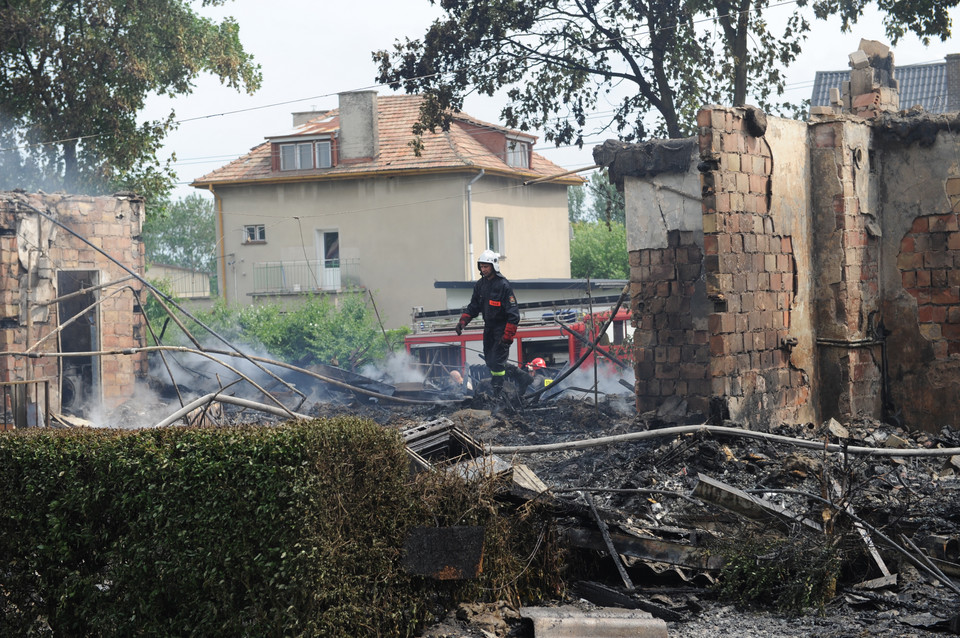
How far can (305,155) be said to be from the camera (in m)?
30.7

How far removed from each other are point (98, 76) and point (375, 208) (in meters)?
9.19

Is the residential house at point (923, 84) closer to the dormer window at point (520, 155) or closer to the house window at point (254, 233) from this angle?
the dormer window at point (520, 155)

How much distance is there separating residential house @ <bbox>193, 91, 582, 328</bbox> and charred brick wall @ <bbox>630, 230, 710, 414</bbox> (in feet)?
59.5

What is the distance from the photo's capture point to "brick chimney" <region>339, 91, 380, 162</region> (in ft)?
97.7

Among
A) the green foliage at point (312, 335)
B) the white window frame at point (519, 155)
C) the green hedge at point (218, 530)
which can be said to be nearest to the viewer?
the green hedge at point (218, 530)

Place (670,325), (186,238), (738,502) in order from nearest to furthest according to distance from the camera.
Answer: (738,502) < (670,325) < (186,238)

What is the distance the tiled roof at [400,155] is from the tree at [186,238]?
4577cm

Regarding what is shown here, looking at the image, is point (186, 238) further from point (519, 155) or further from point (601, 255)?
point (519, 155)

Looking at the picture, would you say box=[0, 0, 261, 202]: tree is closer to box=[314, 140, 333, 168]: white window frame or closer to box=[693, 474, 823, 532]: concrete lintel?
box=[314, 140, 333, 168]: white window frame

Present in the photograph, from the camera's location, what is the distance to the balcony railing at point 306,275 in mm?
30328

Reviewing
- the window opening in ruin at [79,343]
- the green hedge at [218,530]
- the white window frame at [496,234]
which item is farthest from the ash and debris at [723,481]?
the white window frame at [496,234]

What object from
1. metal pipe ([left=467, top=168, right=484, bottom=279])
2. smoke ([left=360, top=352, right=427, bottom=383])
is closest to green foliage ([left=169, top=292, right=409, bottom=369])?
smoke ([left=360, top=352, right=427, bottom=383])

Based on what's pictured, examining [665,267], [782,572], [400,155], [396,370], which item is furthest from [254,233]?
[782,572]

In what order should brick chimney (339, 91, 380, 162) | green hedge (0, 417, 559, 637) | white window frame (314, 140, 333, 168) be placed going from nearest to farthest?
green hedge (0, 417, 559, 637), brick chimney (339, 91, 380, 162), white window frame (314, 140, 333, 168)
